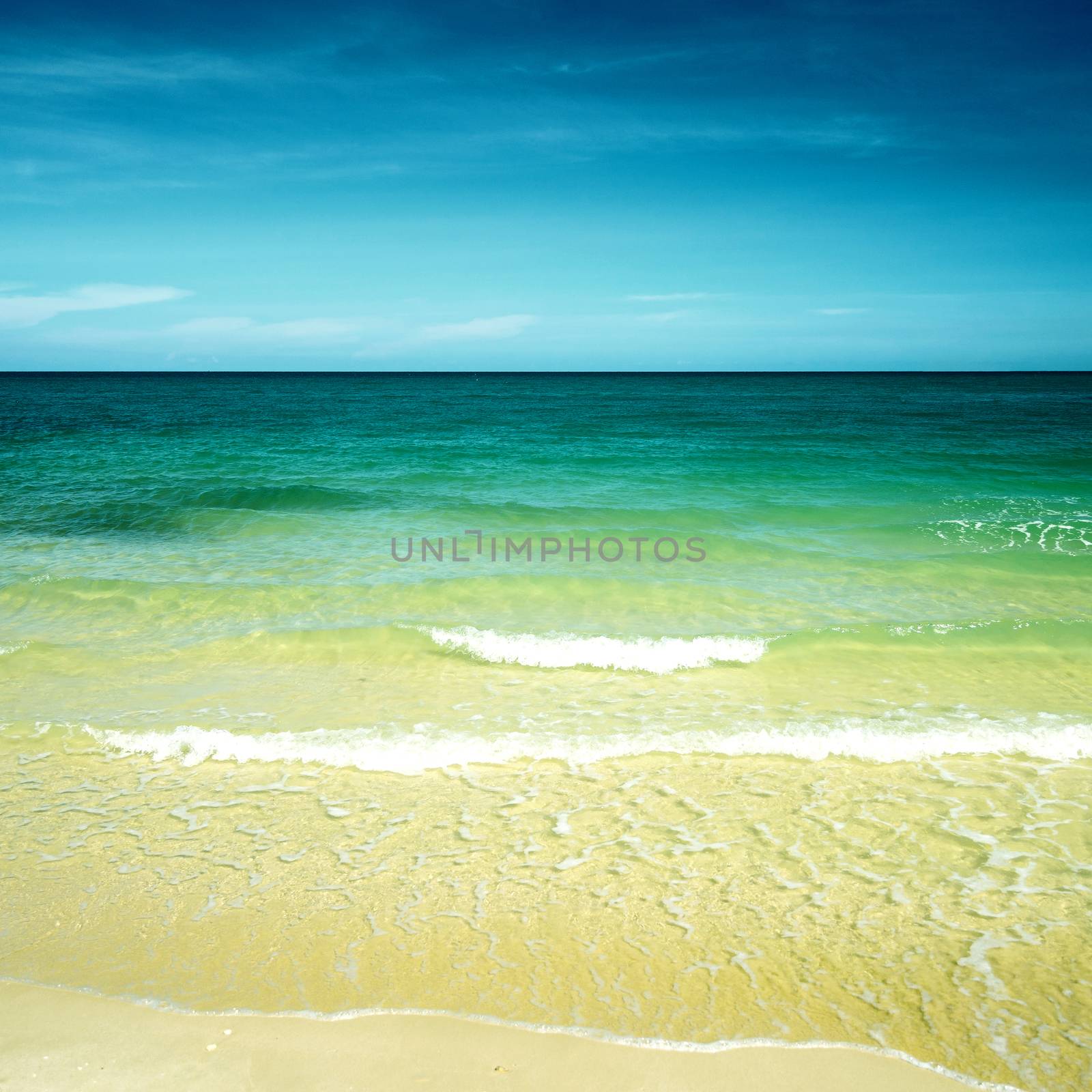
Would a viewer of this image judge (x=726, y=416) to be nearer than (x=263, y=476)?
No

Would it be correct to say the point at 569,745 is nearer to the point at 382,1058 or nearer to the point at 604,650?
the point at 604,650

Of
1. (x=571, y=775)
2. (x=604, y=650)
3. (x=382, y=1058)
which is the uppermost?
(x=604, y=650)

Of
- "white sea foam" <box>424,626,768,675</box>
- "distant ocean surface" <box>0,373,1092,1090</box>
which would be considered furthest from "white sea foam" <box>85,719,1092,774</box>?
"white sea foam" <box>424,626,768,675</box>

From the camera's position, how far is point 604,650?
8.40 metres

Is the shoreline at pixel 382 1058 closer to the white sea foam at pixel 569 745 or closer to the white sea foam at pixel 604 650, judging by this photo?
the white sea foam at pixel 569 745

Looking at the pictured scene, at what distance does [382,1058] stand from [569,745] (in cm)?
316

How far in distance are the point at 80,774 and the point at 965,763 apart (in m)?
6.69

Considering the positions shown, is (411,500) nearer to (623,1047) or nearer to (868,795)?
(868,795)

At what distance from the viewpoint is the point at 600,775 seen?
18.9 feet

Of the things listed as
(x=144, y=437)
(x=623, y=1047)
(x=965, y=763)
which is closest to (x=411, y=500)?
(x=965, y=763)

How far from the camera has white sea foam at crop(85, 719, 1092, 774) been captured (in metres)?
6.04

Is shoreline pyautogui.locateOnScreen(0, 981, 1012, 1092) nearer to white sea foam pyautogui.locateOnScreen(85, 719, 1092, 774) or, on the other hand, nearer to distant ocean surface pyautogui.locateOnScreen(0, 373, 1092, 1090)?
distant ocean surface pyautogui.locateOnScreen(0, 373, 1092, 1090)

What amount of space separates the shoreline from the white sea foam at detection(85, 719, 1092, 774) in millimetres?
2512

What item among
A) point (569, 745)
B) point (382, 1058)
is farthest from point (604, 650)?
point (382, 1058)
